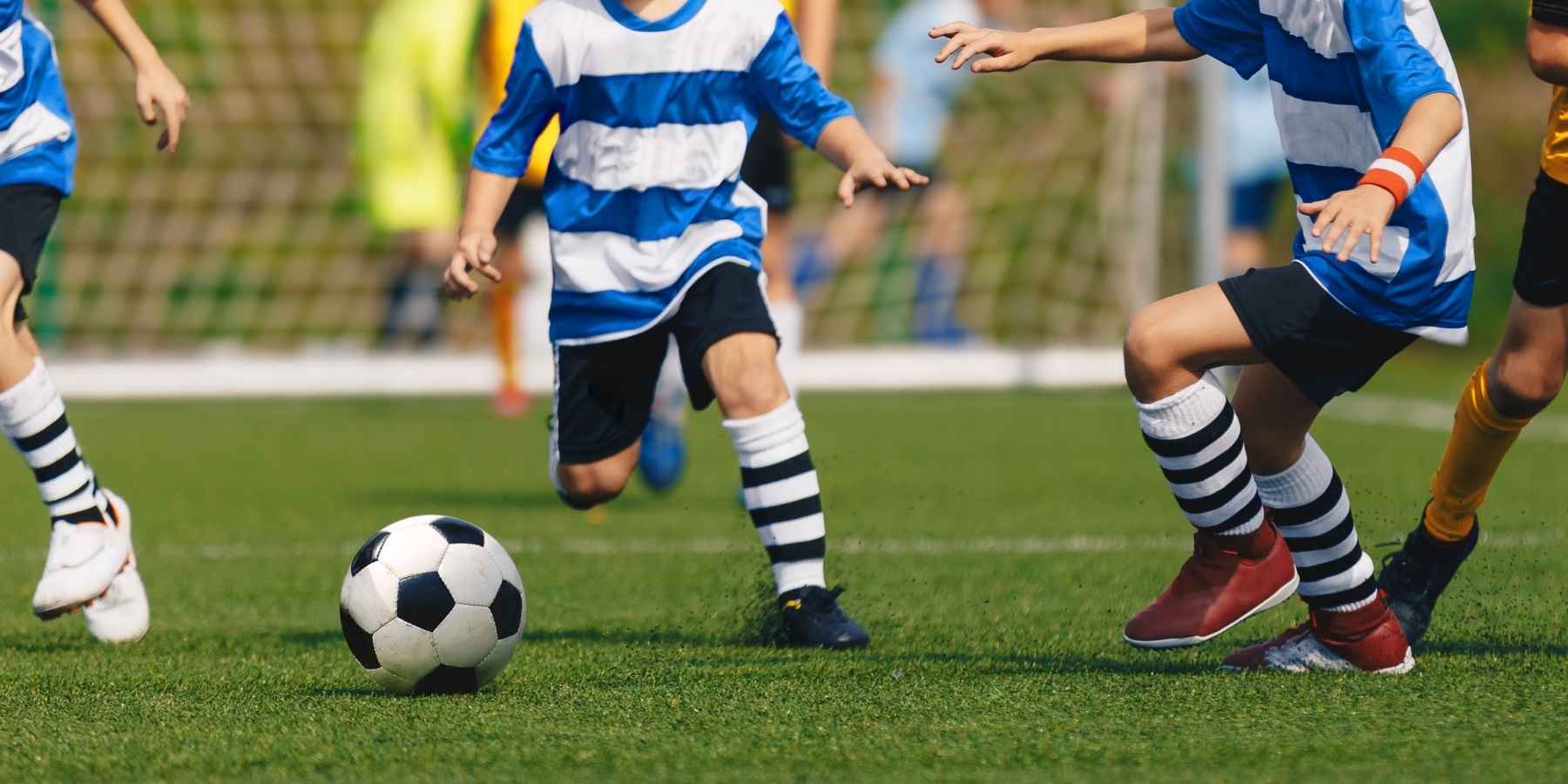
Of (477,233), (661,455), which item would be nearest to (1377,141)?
(477,233)

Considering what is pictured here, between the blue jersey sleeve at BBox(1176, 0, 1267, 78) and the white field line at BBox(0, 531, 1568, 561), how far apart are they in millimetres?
1748

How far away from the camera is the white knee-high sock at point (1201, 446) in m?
3.32

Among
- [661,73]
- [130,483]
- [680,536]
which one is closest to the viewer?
[661,73]

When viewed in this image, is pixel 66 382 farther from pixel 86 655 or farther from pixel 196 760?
pixel 196 760

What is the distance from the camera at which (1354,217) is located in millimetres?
2902

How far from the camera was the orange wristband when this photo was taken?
9.75 ft

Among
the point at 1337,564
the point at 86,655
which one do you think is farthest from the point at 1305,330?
the point at 86,655

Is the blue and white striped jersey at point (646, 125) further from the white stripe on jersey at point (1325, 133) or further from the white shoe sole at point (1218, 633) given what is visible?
the white shoe sole at point (1218, 633)

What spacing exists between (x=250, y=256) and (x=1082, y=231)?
4875mm

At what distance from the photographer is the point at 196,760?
2.76 m

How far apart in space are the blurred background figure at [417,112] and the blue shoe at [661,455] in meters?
2.92

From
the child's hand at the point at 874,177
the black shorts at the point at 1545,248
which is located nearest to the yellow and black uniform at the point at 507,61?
the child's hand at the point at 874,177

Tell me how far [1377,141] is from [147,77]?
7.34 feet

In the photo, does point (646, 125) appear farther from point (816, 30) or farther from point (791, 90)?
point (816, 30)
